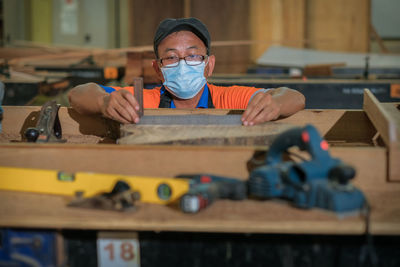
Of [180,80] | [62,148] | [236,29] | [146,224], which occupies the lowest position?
[146,224]

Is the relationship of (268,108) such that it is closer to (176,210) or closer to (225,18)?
(176,210)

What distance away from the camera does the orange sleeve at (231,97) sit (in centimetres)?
264

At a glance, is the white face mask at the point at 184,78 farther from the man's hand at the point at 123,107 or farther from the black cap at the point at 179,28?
the man's hand at the point at 123,107

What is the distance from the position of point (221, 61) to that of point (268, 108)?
23.5 feet

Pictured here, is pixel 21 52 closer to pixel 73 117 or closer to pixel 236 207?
pixel 73 117

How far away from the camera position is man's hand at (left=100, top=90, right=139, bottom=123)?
75.1 inches

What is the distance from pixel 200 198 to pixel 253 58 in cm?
789

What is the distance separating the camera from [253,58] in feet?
29.3

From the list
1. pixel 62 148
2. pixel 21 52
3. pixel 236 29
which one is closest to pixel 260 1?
pixel 236 29

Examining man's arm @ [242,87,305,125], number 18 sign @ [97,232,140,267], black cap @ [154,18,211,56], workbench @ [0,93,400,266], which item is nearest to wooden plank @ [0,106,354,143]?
man's arm @ [242,87,305,125]

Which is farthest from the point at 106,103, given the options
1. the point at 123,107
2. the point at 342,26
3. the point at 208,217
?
the point at 342,26

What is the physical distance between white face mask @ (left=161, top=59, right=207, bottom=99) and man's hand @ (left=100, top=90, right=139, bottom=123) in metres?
0.52

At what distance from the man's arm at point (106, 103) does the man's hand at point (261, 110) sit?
18.1 inches

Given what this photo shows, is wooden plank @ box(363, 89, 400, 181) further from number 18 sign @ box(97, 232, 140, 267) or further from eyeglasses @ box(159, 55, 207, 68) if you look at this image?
eyeglasses @ box(159, 55, 207, 68)
